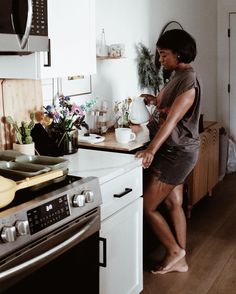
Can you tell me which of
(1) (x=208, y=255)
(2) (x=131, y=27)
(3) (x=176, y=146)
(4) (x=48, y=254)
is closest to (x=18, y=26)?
(4) (x=48, y=254)

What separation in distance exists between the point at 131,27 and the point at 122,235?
6.37 feet

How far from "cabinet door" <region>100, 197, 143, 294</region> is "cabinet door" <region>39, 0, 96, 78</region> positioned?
0.75m

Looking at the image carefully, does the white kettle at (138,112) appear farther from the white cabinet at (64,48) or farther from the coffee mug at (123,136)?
the white cabinet at (64,48)

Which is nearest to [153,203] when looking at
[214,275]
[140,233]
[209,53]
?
[140,233]

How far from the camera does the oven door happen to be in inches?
61.0

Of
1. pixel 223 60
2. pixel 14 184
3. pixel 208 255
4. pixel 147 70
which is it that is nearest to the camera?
pixel 14 184

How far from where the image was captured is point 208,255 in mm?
3172

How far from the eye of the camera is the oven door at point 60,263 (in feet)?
5.08

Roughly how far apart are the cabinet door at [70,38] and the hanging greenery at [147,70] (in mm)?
1332

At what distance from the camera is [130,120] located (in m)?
3.34

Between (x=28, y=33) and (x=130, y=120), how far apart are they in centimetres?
154

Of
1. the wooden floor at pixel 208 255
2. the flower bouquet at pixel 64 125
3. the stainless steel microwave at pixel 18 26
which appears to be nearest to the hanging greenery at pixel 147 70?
the wooden floor at pixel 208 255

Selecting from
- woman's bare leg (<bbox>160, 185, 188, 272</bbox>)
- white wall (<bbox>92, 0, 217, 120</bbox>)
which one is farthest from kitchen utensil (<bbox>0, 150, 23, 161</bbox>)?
white wall (<bbox>92, 0, 217, 120</bbox>)

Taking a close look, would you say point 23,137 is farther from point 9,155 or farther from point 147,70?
point 147,70
